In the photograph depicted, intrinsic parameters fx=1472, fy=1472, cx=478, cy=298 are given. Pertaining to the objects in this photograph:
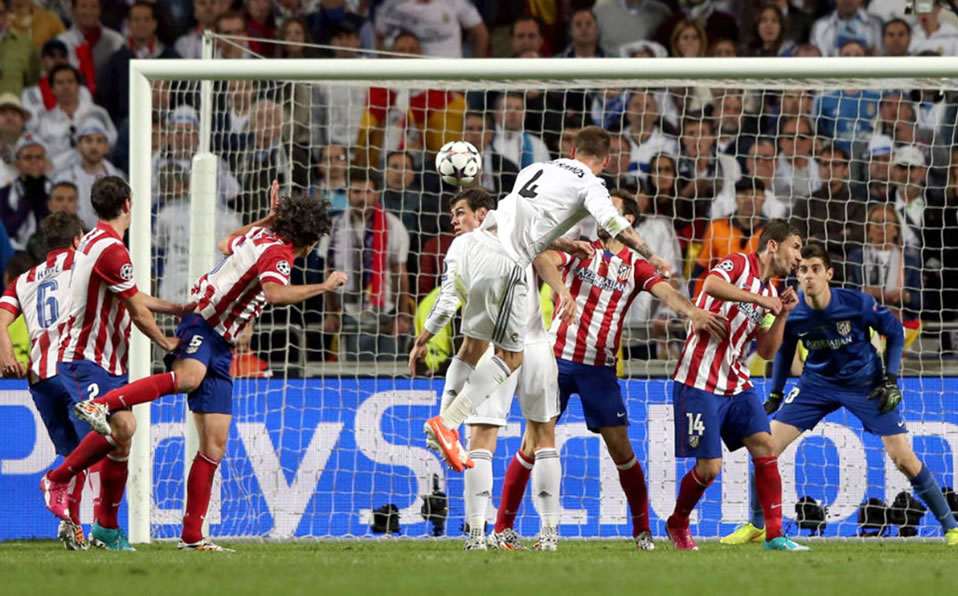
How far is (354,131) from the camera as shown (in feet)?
44.6

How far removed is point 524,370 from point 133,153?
305 centimetres

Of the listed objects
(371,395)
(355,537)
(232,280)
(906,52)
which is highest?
(906,52)

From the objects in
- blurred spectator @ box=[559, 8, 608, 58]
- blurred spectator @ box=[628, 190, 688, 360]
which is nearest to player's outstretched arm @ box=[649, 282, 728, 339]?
blurred spectator @ box=[628, 190, 688, 360]

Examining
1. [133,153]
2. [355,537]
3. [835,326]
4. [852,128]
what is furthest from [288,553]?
[852,128]

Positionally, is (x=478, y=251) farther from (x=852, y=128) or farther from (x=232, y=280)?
(x=852, y=128)

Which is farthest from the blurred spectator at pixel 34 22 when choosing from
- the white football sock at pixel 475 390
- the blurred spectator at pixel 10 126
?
the white football sock at pixel 475 390

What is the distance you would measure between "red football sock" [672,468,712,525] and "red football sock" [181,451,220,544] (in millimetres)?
2673

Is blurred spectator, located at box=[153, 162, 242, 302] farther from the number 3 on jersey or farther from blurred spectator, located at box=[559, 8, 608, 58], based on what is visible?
blurred spectator, located at box=[559, 8, 608, 58]

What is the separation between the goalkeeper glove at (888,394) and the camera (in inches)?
364

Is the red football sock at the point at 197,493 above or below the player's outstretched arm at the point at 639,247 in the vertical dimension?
below

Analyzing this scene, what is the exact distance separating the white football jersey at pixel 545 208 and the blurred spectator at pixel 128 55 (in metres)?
7.56

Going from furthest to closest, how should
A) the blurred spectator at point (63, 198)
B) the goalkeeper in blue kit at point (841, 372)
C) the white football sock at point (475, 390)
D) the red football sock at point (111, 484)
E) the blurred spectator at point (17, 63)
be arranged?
the blurred spectator at point (17, 63) → the blurred spectator at point (63, 198) → the goalkeeper in blue kit at point (841, 372) → the red football sock at point (111, 484) → the white football sock at point (475, 390)

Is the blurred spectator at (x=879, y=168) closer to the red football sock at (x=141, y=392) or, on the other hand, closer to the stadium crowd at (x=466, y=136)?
the stadium crowd at (x=466, y=136)

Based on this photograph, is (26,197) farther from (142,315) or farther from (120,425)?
(120,425)
